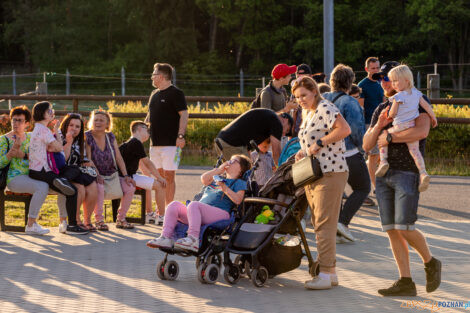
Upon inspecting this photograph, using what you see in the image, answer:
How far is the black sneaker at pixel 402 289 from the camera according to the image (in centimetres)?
687

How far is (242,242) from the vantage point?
293 inches

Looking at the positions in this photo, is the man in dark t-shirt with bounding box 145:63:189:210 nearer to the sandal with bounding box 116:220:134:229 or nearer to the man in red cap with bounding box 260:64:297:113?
the sandal with bounding box 116:220:134:229

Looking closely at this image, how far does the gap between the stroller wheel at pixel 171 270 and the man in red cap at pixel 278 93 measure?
3260 millimetres

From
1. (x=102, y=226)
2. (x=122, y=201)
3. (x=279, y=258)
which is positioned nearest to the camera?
(x=279, y=258)

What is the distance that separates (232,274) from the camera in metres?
7.39

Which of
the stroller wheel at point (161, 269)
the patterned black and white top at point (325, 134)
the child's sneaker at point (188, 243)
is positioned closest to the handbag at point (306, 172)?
the patterned black and white top at point (325, 134)

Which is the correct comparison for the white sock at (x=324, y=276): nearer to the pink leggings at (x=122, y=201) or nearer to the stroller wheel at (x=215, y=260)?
the stroller wheel at (x=215, y=260)

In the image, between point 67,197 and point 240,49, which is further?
point 240,49

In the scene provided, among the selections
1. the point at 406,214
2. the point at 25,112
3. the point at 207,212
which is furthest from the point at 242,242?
the point at 25,112

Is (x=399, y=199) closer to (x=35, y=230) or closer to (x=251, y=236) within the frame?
(x=251, y=236)

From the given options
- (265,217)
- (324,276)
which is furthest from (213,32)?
(324,276)

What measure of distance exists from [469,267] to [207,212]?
100.0 inches

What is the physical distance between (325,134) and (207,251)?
1.48m

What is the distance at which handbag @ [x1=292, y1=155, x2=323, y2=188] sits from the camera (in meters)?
7.04
